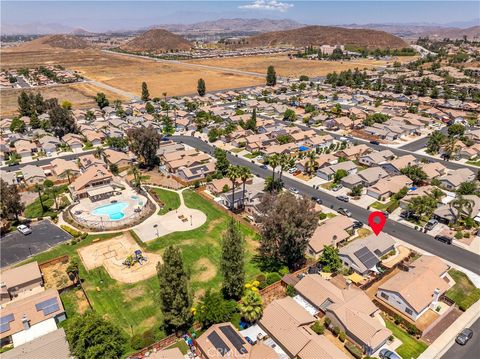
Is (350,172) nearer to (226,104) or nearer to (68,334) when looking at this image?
(68,334)

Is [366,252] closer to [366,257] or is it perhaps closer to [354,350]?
[366,257]

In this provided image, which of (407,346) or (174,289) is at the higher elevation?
(174,289)

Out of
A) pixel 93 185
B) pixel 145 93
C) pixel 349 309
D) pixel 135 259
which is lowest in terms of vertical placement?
pixel 135 259

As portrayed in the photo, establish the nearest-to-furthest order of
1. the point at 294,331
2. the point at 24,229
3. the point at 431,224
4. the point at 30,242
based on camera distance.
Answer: the point at 294,331
the point at 30,242
the point at 24,229
the point at 431,224

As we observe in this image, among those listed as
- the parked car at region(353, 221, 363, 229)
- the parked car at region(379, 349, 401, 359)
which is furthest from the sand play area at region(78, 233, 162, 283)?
the parked car at region(353, 221, 363, 229)

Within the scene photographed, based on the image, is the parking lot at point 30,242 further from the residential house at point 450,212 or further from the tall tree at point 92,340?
the residential house at point 450,212

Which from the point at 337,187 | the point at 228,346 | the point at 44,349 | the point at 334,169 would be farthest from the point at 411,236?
the point at 44,349

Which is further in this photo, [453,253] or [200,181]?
[200,181]

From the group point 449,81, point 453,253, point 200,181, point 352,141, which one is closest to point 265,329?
point 453,253

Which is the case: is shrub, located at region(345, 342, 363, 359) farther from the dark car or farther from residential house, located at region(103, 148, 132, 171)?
residential house, located at region(103, 148, 132, 171)
